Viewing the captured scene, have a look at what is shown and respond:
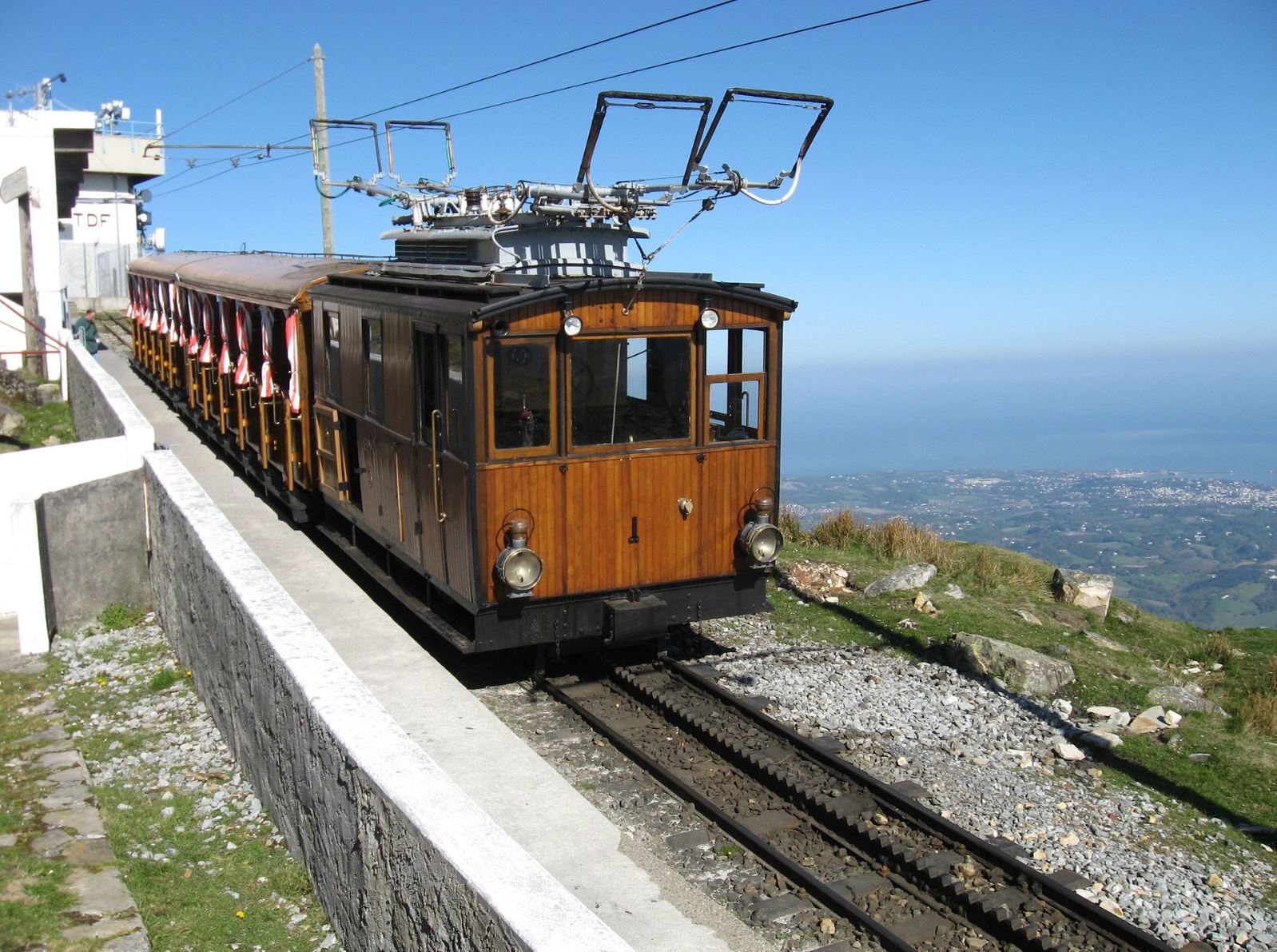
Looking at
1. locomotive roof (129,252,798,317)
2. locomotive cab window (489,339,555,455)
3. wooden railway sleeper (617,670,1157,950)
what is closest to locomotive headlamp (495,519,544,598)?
locomotive cab window (489,339,555,455)

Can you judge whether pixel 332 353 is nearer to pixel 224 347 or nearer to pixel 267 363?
pixel 267 363

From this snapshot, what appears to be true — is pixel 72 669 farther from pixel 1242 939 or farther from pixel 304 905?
pixel 1242 939

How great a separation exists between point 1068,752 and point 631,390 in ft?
13.1

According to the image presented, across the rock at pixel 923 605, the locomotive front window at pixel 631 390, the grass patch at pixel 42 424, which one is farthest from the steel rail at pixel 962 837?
the grass patch at pixel 42 424

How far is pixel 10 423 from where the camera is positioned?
19844mm

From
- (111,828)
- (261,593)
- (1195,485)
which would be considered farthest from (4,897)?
(1195,485)

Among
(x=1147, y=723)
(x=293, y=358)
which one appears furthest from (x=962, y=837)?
(x=293, y=358)

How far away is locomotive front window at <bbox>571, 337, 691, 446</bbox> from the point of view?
8328 millimetres

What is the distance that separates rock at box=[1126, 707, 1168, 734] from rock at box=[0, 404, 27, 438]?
61.3 ft

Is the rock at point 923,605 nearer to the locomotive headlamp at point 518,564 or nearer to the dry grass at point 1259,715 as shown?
the dry grass at point 1259,715

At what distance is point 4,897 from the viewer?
5195 mm

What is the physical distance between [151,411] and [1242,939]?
2077cm

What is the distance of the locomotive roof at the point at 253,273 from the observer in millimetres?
12438

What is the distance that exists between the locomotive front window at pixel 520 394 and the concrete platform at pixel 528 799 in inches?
63.6
